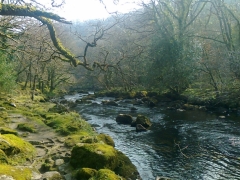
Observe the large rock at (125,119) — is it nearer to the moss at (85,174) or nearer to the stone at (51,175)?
the moss at (85,174)

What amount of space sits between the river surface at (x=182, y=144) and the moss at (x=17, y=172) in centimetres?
413

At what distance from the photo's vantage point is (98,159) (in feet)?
28.8

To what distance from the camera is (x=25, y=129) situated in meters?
12.9

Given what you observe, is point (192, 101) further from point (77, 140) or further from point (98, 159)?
point (98, 159)

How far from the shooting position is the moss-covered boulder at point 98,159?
8.69 meters

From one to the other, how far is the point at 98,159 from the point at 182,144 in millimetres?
7020

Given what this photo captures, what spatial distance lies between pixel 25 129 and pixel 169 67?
20058 mm

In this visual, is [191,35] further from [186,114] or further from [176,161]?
[176,161]

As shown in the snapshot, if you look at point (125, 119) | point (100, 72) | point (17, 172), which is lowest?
point (125, 119)

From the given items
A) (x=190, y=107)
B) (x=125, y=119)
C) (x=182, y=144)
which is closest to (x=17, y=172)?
(x=182, y=144)

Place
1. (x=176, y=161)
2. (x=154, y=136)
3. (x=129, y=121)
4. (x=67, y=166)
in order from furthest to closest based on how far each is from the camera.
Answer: (x=129, y=121), (x=154, y=136), (x=176, y=161), (x=67, y=166)

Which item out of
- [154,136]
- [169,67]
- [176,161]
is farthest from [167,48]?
[176,161]

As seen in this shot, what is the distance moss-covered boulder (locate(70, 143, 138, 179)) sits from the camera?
28.5 feet

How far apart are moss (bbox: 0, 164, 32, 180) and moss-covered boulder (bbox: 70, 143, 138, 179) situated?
180 cm
